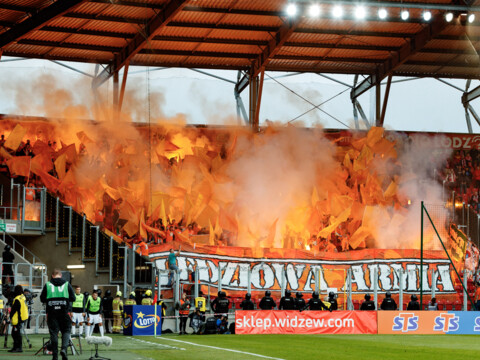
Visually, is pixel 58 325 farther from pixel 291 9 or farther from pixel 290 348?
pixel 291 9

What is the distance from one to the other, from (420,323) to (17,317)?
14.1m

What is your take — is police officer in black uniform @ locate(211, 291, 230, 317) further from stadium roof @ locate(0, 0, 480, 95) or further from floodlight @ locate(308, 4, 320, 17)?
stadium roof @ locate(0, 0, 480, 95)

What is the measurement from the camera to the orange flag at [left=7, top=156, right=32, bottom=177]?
40.2 metres

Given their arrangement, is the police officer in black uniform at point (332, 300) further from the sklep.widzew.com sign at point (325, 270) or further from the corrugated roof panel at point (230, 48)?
the corrugated roof panel at point (230, 48)

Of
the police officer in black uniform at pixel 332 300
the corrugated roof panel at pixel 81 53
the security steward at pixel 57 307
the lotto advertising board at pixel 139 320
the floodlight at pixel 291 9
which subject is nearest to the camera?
the security steward at pixel 57 307

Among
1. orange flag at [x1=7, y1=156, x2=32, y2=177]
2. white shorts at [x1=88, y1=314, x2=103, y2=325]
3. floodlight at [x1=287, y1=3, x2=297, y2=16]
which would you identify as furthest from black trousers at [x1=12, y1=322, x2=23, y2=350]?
orange flag at [x1=7, y1=156, x2=32, y2=177]

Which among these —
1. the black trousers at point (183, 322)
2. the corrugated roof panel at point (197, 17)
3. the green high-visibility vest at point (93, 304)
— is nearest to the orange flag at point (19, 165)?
the corrugated roof panel at point (197, 17)

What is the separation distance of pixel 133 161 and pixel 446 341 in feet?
78.2

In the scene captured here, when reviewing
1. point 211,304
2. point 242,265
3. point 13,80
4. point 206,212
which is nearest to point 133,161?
point 206,212

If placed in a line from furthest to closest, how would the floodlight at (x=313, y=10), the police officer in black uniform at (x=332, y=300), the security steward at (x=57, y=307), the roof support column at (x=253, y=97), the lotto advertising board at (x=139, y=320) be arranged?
the roof support column at (x=253, y=97) < the floodlight at (x=313, y=10) < the police officer in black uniform at (x=332, y=300) < the lotto advertising board at (x=139, y=320) < the security steward at (x=57, y=307)

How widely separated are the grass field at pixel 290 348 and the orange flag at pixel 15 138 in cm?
1820

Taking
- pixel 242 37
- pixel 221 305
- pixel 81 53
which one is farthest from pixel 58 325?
pixel 81 53

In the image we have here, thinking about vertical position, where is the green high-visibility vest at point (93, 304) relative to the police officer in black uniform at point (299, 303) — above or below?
above

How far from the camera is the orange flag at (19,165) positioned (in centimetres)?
4025
